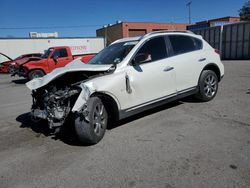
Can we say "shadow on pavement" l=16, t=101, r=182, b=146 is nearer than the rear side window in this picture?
Yes

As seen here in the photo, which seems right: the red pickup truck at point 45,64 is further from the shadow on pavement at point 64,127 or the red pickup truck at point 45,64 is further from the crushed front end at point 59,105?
the crushed front end at point 59,105

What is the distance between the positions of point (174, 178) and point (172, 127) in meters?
1.69

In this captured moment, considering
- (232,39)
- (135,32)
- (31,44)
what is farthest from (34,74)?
(135,32)

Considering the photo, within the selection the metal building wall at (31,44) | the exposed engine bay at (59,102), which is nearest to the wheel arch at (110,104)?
the exposed engine bay at (59,102)

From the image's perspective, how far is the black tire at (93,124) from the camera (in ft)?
11.8

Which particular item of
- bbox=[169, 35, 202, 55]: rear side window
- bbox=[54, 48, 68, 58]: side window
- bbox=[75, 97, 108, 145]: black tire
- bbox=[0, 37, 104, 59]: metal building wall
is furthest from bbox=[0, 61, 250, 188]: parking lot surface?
bbox=[0, 37, 104, 59]: metal building wall

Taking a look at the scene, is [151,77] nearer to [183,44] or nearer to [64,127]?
[183,44]

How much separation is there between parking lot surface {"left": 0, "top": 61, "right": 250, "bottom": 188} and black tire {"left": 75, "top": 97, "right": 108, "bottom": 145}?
0.17 m

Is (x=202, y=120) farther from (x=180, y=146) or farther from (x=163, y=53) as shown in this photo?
(x=163, y=53)

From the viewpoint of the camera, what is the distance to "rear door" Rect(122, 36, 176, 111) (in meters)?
4.25

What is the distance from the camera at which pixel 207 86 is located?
577cm

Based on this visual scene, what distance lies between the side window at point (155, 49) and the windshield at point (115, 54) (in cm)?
24

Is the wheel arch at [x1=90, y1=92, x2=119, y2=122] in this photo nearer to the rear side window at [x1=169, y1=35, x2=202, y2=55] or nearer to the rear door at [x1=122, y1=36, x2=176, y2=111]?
the rear door at [x1=122, y1=36, x2=176, y2=111]

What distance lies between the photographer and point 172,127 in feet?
14.3
